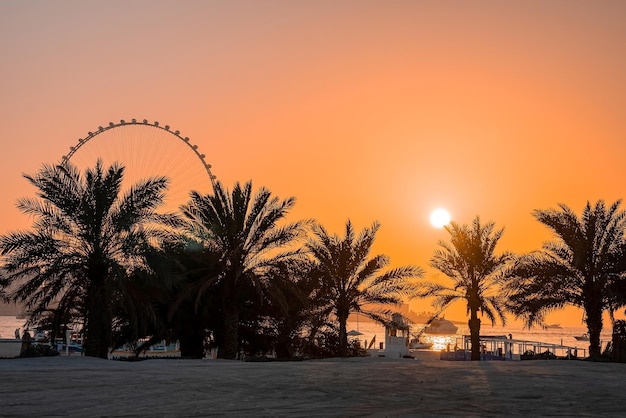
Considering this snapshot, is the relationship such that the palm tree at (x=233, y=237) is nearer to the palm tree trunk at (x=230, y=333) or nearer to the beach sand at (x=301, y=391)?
the palm tree trunk at (x=230, y=333)

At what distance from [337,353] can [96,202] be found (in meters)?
16.3

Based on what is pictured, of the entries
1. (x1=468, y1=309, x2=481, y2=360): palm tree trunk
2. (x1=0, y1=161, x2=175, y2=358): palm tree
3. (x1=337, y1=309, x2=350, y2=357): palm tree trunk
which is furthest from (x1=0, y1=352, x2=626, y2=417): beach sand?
(x1=468, y1=309, x2=481, y2=360): palm tree trunk

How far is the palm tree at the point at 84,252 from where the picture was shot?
89.5 ft

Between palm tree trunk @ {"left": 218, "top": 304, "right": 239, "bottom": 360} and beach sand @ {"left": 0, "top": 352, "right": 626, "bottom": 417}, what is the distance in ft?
41.1

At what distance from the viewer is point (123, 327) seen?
36031mm

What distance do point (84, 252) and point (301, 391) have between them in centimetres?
1563

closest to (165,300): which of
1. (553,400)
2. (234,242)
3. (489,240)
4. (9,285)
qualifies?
(234,242)

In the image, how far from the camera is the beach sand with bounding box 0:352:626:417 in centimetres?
1224

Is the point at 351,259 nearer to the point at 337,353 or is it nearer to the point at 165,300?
the point at 337,353

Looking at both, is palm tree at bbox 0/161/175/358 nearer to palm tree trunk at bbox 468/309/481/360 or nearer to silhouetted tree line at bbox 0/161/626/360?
silhouetted tree line at bbox 0/161/626/360

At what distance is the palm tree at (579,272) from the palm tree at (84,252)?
18182 millimetres

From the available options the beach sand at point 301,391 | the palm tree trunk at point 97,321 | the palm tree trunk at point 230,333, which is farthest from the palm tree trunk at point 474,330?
the palm tree trunk at point 97,321

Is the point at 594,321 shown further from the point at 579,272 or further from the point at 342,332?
the point at 342,332

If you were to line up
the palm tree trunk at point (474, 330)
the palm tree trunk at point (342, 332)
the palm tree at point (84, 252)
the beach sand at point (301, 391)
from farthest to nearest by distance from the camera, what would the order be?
the palm tree trunk at point (474, 330) → the palm tree trunk at point (342, 332) → the palm tree at point (84, 252) → the beach sand at point (301, 391)
